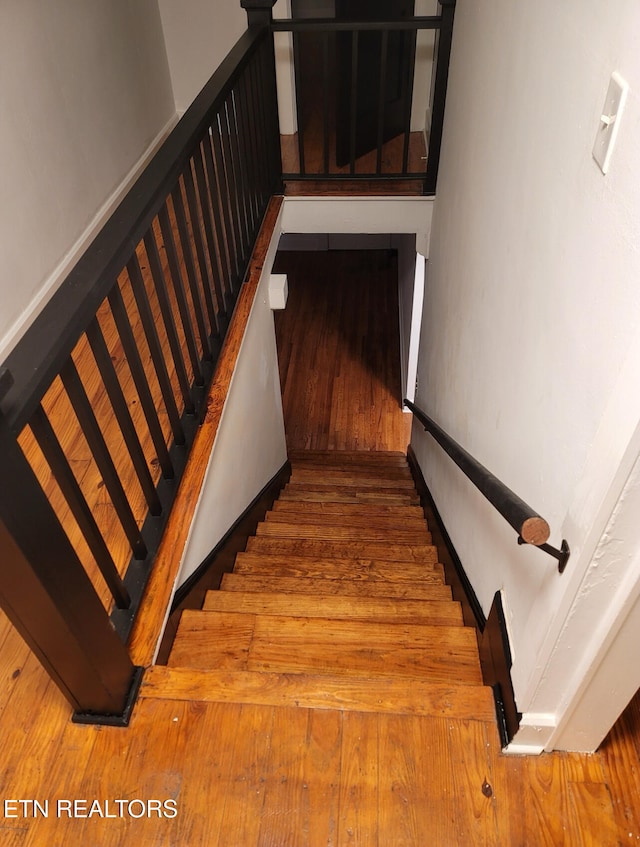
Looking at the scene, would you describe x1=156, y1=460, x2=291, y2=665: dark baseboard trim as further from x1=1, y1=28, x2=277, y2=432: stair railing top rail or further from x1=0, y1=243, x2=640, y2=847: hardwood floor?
x1=1, y1=28, x2=277, y2=432: stair railing top rail

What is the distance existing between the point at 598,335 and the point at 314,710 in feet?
3.53

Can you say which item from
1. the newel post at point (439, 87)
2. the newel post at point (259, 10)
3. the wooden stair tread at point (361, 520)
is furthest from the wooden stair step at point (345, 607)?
the newel post at point (259, 10)

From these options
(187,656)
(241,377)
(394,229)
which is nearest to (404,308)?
(394,229)

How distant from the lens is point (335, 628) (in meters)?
1.79

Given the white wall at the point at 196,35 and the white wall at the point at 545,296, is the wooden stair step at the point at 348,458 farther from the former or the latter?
the white wall at the point at 196,35

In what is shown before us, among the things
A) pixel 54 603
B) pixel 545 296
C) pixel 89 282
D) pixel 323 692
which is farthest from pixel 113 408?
pixel 545 296

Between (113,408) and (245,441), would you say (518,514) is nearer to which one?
(113,408)

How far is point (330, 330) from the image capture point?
18.5 ft

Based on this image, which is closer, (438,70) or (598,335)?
(598,335)

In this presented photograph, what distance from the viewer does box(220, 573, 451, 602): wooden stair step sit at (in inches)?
84.9

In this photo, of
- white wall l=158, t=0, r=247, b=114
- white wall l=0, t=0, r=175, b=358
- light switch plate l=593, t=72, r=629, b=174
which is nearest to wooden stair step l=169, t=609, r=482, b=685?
light switch plate l=593, t=72, r=629, b=174

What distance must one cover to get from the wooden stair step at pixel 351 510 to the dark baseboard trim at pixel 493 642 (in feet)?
2.30

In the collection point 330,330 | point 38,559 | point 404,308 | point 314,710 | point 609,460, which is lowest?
point 330,330

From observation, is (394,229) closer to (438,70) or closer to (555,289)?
(438,70)
